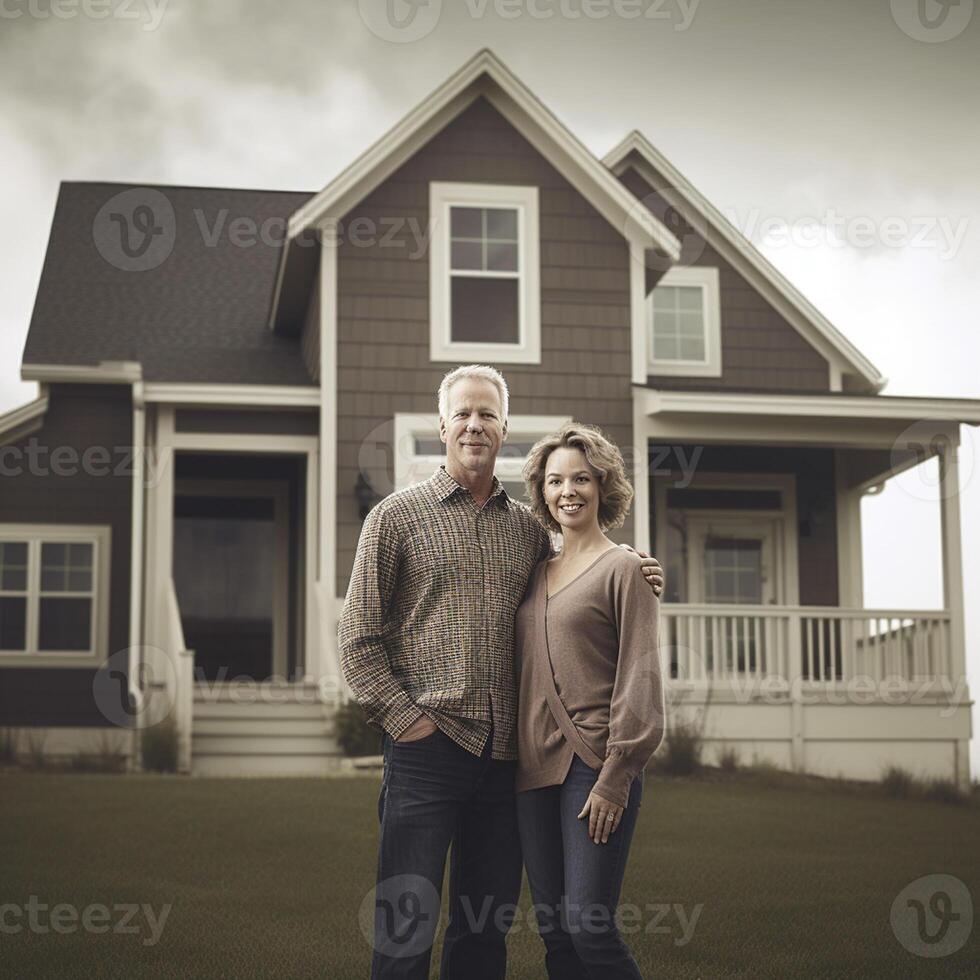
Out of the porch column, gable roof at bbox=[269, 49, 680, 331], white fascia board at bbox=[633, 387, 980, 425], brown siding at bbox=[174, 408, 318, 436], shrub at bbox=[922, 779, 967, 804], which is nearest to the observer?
shrub at bbox=[922, 779, 967, 804]

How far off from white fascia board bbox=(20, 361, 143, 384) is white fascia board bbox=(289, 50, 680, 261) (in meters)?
2.07

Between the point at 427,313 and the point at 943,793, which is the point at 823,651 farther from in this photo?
the point at 427,313

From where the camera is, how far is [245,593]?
16219mm

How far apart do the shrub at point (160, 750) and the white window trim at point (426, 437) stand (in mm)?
2913

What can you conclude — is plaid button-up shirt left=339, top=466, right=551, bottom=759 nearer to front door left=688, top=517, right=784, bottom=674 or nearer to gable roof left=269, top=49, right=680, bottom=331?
gable roof left=269, top=49, right=680, bottom=331

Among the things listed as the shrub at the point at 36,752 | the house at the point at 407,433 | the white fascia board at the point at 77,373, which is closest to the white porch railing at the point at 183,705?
the house at the point at 407,433

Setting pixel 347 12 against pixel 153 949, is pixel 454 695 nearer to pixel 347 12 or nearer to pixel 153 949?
pixel 153 949

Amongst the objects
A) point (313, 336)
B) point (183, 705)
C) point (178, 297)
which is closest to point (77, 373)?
point (313, 336)

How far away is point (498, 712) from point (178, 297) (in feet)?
43.9

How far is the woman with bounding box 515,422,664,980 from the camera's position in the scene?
3.59 metres

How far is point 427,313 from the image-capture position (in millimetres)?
13422

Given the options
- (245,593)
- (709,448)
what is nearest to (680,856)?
(709,448)

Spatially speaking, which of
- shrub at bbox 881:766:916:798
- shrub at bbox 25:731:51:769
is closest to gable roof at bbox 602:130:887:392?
shrub at bbox 881:766:916:798

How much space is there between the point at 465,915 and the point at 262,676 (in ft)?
41.2
